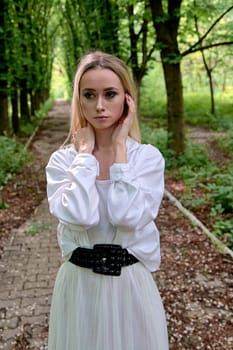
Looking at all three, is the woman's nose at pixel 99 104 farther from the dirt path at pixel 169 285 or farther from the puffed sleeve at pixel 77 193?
the dirt path at pixel 169 285

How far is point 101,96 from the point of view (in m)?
1.82

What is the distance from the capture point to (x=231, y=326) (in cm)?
358

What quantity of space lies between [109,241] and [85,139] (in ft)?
1.59

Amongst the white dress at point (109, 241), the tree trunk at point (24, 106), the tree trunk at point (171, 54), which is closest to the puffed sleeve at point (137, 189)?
the white dress at point (109, 241)

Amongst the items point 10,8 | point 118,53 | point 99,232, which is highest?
point 10,8

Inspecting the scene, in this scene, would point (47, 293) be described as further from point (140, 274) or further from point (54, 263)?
point (140, 274)

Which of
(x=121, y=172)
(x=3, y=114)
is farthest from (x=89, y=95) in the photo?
(x=3, y=114)

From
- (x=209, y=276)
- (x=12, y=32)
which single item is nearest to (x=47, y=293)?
(x=209, y=276)

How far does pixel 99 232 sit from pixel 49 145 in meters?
12.3

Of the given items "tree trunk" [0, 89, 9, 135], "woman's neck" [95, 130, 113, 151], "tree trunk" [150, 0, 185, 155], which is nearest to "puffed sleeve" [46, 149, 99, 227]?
"woman's neck" [95, 130, 113, 151]

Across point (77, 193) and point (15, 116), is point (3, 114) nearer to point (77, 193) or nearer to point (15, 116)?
point (15, 116)

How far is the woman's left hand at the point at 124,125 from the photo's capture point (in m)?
1.85

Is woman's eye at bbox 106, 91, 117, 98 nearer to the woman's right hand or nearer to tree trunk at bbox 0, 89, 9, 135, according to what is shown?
the woman's right hand

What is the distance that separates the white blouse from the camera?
1713mm
